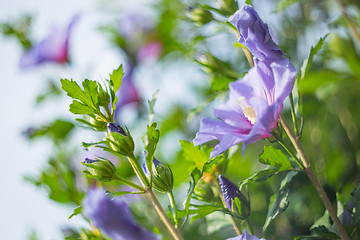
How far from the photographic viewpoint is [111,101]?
1.62 ft

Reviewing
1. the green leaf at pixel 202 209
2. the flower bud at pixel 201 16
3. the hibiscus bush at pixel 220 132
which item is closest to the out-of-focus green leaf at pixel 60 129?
the hibiscus bush at pixel 220 132

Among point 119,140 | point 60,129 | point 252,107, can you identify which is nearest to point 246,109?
point 252,107

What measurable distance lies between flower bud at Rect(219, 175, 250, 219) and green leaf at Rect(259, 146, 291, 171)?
47 millimetres

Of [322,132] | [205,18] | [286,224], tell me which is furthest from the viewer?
[322,132]

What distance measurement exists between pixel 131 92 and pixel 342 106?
584 mm

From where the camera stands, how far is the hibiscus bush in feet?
1.43

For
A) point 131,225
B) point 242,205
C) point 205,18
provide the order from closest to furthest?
point 131,225
point 242,205
point 205,18

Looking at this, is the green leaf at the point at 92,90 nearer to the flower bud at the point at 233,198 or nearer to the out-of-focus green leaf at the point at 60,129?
the flower bud at the point at 233,198

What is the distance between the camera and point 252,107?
44 centimetres

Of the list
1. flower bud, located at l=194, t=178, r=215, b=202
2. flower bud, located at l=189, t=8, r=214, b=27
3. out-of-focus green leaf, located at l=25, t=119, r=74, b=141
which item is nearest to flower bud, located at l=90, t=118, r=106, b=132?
flower bud, located at l=194, t=178, r=215, b=202

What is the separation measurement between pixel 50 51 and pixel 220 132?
2.59 ft

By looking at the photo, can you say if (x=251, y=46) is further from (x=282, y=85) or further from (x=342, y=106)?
(x=342, y=106)

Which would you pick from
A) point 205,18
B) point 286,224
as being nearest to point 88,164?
point 205,18

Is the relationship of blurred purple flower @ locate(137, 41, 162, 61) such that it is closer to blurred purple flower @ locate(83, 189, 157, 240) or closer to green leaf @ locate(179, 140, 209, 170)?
green leaf @ locate(179, 140, 209, 170)
